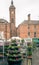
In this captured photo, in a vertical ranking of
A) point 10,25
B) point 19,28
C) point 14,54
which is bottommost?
point 14,54

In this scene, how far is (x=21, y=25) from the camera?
2283 inches

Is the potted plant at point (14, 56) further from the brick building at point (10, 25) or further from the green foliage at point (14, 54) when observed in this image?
the brick building at point (10, 25)

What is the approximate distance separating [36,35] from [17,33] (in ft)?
17.5

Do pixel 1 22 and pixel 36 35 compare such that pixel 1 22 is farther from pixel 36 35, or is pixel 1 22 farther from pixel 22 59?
pixel 22 59

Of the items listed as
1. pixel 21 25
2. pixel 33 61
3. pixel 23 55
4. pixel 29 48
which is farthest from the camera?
pixel 21 25

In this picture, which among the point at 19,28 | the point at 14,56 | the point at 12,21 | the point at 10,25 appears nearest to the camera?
the point at 14,56

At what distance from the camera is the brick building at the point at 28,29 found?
58344mm

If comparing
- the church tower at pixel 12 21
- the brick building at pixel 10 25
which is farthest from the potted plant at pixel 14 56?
the church tower at pixel 12 21

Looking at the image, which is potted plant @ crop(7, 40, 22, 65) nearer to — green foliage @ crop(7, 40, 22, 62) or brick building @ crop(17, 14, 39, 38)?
green foliage @ crop(7, 40, 22, 62)

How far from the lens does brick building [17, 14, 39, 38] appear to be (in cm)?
5834

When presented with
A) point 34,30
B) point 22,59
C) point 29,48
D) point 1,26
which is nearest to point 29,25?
point 34,30

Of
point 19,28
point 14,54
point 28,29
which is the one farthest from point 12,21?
point 14,54

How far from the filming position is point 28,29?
59281 millimetres

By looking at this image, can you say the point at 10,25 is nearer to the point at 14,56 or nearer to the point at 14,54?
the point at 14,54
